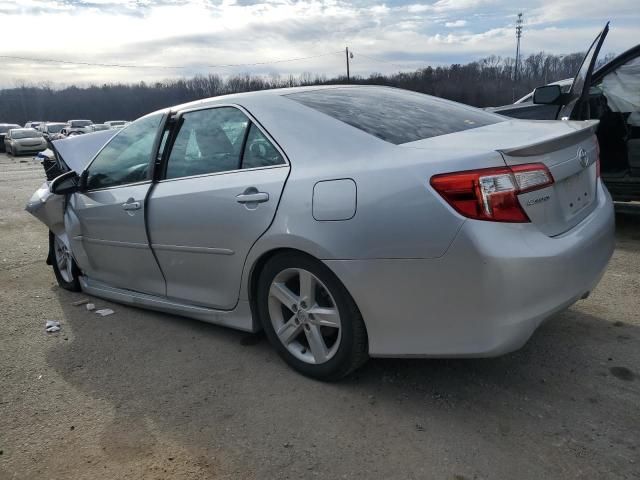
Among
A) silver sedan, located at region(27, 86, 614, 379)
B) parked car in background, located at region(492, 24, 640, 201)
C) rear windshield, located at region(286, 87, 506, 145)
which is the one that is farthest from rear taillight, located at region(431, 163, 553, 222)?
parked car in background, located at region(492, 24, 640, 201)

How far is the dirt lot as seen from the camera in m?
2.23

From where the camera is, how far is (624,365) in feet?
9.36

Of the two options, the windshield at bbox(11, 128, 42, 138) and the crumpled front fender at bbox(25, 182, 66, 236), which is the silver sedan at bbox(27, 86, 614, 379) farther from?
the windshield at bbox(11, 128, 42, 138)

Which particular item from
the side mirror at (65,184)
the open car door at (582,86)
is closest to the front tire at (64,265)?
the side mirror at (65,184)

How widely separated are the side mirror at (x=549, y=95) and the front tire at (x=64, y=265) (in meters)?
4.48

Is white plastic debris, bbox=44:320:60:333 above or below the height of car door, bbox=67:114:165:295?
below

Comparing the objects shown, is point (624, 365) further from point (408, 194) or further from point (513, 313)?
point (408, 194)

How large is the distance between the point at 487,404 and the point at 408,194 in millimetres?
1109

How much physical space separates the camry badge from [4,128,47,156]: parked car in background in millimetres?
32257

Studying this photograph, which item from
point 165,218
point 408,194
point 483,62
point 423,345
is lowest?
point 423,345

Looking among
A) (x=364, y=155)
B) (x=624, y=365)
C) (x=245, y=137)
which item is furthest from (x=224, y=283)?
(x=624, y=365)

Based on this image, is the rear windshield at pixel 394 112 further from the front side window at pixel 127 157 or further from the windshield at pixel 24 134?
the windshield at pixel 24 134

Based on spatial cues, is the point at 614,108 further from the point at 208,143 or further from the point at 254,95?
the point at 208,143

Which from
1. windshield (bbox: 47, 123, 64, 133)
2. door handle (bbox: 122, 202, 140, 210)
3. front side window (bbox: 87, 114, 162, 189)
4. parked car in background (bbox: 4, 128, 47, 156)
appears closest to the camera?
door handle (bbox: 122, 202, 140, 210)
